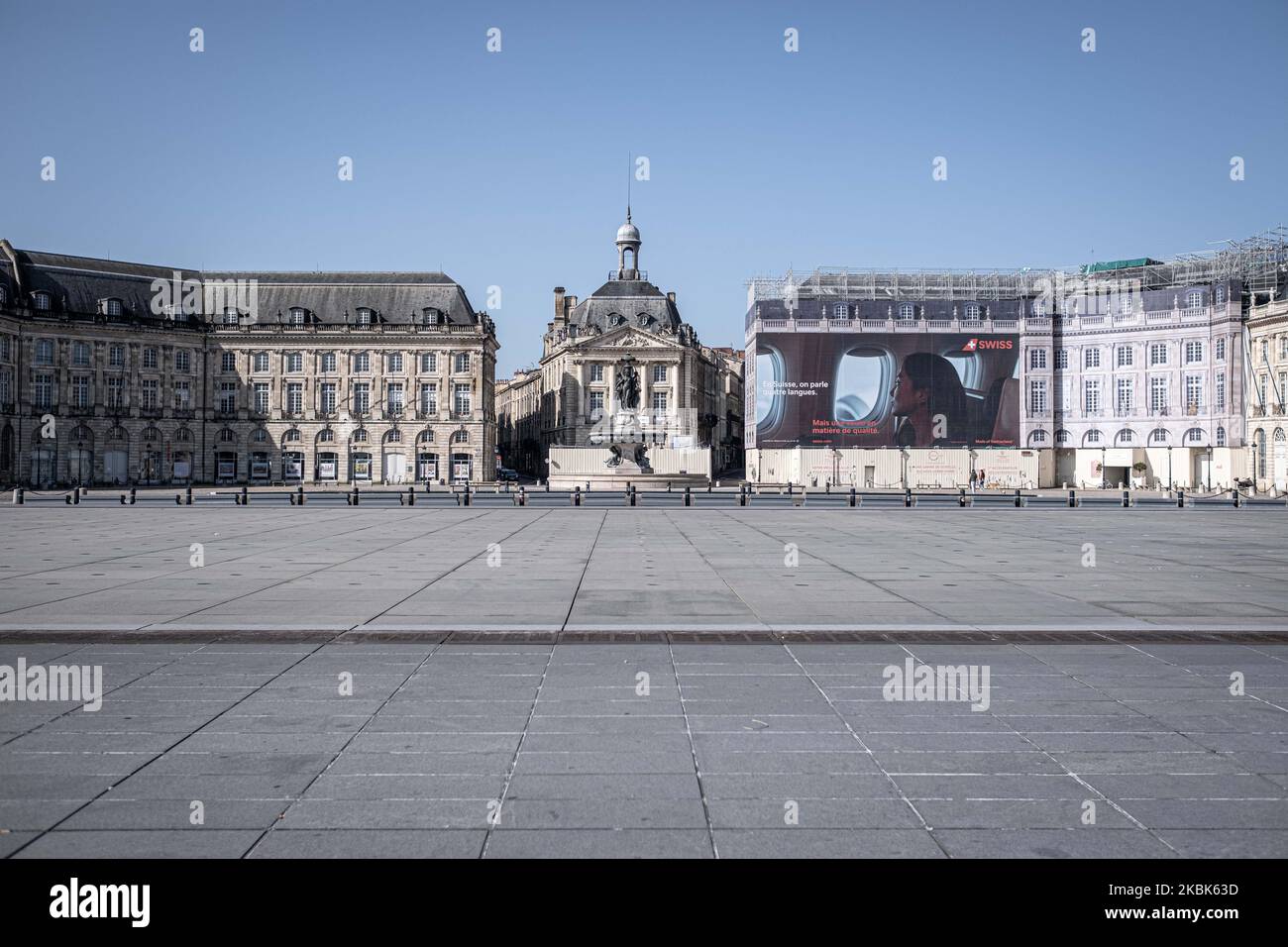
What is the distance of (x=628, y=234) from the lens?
118125 mm

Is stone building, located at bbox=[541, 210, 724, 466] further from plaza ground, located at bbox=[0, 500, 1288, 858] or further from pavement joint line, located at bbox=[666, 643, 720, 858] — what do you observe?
pavement joint line, located at bbox=[666, 643, 720, 858]

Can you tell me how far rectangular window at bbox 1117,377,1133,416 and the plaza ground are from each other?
7589cm

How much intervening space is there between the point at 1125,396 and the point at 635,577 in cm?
8144

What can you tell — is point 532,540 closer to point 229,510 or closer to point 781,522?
→ point 781,522

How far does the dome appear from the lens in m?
118

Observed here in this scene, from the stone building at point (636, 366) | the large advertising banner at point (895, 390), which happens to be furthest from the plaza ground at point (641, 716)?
the stone building at point (636, 366)

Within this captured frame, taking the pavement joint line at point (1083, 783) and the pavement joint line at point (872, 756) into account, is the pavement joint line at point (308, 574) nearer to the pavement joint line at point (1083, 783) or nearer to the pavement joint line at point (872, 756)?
the pavement joint line at point (872, 756)

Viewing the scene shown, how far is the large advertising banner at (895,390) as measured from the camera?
283ft

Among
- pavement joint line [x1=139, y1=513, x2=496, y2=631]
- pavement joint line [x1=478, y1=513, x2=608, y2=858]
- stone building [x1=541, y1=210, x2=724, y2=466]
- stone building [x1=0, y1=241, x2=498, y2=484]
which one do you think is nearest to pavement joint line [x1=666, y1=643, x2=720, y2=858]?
pavement joint line [x1=478, y1=513, x2=608, y2=858]

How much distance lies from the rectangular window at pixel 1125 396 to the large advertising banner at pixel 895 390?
8.95 meters

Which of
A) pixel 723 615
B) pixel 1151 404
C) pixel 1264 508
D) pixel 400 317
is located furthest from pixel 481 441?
pixel 723 615


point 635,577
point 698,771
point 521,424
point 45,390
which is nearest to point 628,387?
point 635,577
